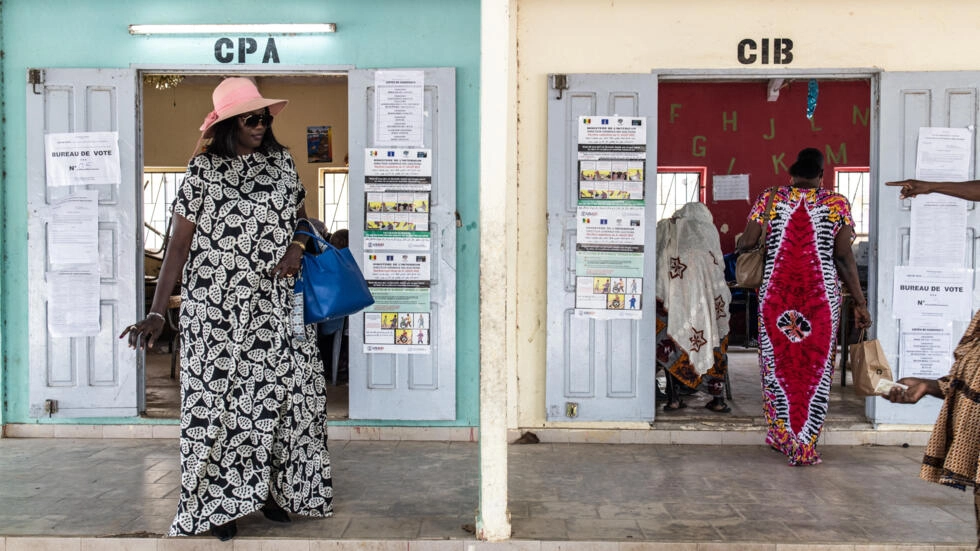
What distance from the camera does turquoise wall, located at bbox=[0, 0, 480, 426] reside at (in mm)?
5914

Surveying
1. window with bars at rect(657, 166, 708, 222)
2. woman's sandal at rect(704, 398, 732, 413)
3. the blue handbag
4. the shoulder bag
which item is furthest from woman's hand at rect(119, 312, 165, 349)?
window with bars at rect(657, 166, 708, 222)

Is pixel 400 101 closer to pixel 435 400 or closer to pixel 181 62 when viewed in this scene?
pixel 181 62

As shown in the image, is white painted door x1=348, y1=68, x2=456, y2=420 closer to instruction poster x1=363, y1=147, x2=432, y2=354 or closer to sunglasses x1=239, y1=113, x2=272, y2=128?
instruction poster x1=363, y1=147, x2=432, y2=354

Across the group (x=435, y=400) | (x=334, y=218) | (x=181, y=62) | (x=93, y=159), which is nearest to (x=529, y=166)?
(x=435, y=400)

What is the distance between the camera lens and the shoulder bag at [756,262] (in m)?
5.50

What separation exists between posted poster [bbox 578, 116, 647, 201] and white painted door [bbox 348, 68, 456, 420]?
0.93 metres

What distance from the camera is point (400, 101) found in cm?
587

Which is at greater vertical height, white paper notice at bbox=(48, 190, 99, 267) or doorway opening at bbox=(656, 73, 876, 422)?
doorway opening at bbox=(656, 73, 876, 422)

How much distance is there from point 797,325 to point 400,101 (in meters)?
3.06

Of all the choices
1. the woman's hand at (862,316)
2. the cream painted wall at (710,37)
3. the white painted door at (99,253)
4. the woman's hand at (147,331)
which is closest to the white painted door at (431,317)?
the cream painted wall at (710,37)

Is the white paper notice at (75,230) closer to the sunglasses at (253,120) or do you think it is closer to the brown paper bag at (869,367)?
the sunglasses at (253,120)

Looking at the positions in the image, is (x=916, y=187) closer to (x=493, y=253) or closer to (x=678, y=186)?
(x=493, y=253)

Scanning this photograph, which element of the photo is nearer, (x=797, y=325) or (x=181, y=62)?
(x=797, y=325)

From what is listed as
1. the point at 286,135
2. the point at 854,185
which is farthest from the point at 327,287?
the point at 854,185
